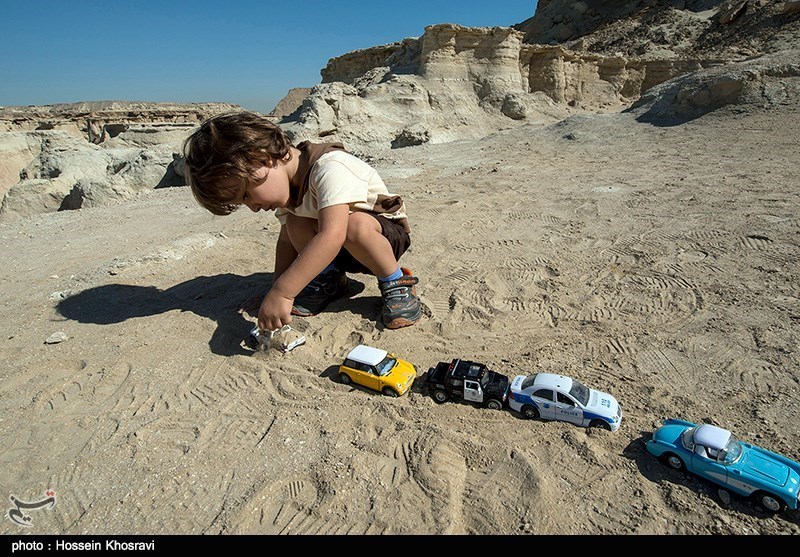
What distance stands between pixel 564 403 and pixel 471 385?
0.47 m

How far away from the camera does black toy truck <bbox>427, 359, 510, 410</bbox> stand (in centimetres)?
237

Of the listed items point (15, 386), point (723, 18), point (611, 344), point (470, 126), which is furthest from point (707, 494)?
point (723, 18)

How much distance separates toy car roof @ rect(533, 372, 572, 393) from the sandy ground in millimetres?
194

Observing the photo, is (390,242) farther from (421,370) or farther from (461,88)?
(461,88)

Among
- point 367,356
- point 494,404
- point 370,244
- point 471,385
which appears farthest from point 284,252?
point 494,404

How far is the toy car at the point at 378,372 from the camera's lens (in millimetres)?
2521

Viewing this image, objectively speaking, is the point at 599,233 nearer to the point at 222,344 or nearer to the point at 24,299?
the point at 222,344

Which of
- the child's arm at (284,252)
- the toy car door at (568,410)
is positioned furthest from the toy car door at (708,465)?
the child's arm at (284,252)

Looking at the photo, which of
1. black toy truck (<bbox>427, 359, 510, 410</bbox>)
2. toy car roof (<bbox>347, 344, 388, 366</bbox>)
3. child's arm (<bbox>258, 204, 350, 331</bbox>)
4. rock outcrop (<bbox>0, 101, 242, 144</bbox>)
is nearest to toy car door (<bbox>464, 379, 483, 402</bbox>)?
black toy truck (<bbox>427, 359, 510, 410</bbox>)

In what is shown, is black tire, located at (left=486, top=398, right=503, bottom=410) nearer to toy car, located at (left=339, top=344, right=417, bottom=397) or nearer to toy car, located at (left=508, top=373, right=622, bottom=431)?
toy car, located at (left=508, top=373, right=622, bottom=431)

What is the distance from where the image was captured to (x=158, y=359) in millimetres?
2902

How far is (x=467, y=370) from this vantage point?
2.45 m

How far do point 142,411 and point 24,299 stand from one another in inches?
99.1

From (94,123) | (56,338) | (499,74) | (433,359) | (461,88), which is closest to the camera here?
(433,359)
